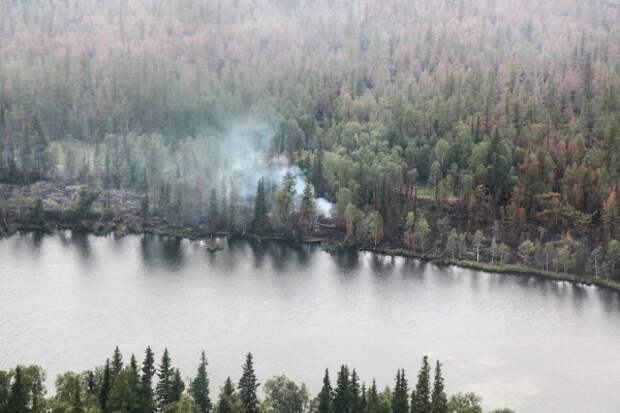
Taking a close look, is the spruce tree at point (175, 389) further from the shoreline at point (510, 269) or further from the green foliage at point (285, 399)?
the shoreline at point (510, 269)

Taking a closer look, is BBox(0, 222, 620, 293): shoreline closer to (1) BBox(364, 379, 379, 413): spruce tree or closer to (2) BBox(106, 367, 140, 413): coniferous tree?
(1) BBox(364, 379, 379, 413): spruce tree

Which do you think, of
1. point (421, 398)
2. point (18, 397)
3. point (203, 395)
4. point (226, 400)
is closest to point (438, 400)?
point (421, 398)

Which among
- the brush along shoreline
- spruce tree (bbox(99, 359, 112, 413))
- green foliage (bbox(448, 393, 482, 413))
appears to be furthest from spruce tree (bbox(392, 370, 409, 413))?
the brush along shoreline

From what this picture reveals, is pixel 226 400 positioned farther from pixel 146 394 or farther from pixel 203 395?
pixel 146 394

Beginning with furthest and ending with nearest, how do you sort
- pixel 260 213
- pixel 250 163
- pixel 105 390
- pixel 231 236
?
pixel 250 163 → pixel 260 213 → pixel 231 236 → pixel 105 390

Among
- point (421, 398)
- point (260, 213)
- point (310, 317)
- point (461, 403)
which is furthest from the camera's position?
point (260, 213)

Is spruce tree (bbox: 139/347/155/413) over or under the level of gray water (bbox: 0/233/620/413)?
over
